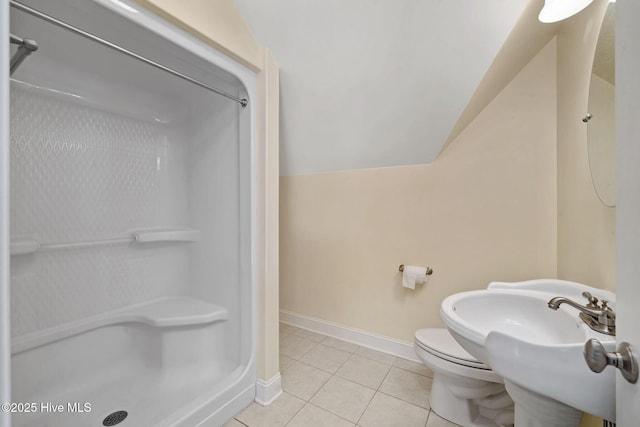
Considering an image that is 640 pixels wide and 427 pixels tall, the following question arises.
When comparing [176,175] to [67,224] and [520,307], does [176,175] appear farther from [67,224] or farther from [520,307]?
[520,307]

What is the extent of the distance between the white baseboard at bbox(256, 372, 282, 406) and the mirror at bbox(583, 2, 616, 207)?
1.73 m

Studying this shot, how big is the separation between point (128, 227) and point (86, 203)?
274 millimetres

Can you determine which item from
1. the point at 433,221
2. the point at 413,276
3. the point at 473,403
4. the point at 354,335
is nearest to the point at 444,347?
the point at 473,403

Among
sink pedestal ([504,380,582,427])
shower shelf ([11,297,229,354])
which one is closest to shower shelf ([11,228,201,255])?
shower shelf ([11,297,229,354])

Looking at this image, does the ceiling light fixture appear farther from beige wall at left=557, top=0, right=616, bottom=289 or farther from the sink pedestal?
the sink pedestal

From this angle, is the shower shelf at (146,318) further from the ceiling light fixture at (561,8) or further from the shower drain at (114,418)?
the ceiling light fixture at (561,8)

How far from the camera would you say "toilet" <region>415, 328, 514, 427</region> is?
45.9 inches

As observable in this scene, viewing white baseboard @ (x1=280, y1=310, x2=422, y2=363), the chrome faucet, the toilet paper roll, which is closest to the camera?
the chrome faucet

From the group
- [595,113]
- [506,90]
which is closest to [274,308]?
[595,113]

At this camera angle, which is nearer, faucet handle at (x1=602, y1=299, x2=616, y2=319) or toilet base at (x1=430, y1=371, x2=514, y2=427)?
faucet handle at (x1=602, y1=299, x2=616, y2=319)

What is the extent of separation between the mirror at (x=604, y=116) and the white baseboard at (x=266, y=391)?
1726mm

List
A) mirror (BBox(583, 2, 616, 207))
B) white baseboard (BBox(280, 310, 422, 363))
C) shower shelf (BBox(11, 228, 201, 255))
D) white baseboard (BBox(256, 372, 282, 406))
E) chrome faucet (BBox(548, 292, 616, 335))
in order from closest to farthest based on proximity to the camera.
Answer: chrome faucet (BBox(548, 292, 616, 335)), mirror (BBox(583, 2, 616, 207)), shower shelf (BBox(11, 228, 201, 255)), white baseboard (BBox(256, 372, 282, 406)), white baseboard (BBox(280, 310, 422, 363))

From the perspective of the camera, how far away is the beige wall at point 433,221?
143 centimetres

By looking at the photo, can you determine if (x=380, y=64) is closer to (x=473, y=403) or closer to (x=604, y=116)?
(x=604, y=116)
